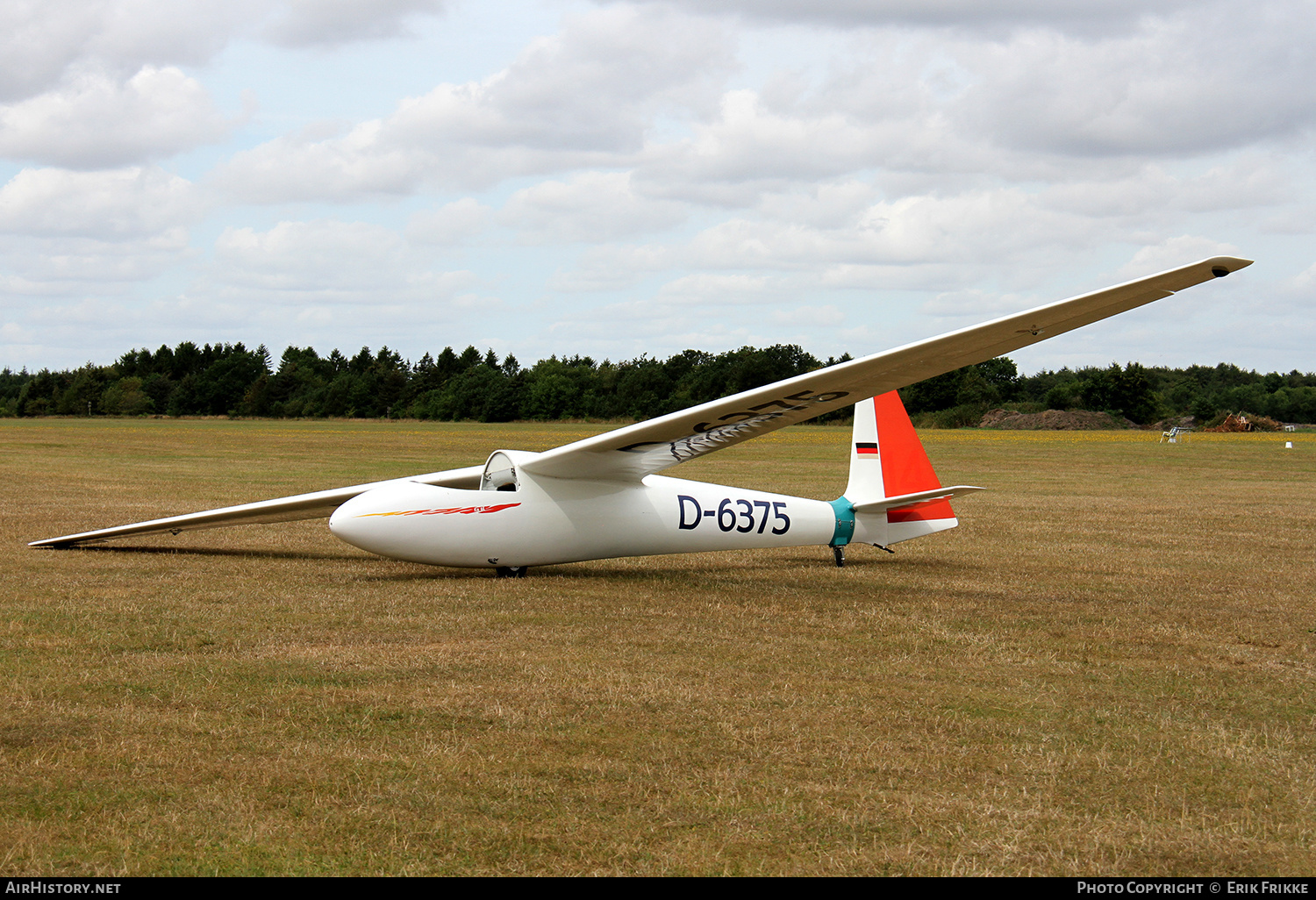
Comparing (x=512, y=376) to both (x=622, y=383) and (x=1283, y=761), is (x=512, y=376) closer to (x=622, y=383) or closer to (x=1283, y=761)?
(x=622, y=383)

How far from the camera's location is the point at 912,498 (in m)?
11.2

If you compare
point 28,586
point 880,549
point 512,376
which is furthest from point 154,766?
point 512,376

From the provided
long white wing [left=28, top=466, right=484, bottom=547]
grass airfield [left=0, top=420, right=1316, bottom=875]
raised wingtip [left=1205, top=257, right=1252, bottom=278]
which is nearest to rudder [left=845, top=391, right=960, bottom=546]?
grass airfield [left=0, top=420, right=1316, bottom=875]

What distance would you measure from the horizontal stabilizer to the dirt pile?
67831 millimetres

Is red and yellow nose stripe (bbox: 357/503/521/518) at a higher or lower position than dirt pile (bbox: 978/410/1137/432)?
lower

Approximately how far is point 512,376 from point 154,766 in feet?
336

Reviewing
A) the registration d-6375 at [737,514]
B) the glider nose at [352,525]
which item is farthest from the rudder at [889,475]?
the glider nose at [352,525]

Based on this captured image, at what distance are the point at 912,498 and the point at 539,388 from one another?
9076 centimetres

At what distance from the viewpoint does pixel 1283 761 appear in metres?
4.91

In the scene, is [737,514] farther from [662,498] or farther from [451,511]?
[451,511]

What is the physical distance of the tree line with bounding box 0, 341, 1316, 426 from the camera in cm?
9138

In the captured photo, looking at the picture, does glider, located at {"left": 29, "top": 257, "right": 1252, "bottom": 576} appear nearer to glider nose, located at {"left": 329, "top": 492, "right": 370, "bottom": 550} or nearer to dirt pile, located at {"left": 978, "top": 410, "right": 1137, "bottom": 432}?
glider nose, located at {"left": 329, "top": 492, "right": 370, "bottom": 550}

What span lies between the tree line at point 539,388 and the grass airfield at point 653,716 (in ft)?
232

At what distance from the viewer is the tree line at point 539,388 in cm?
9138
